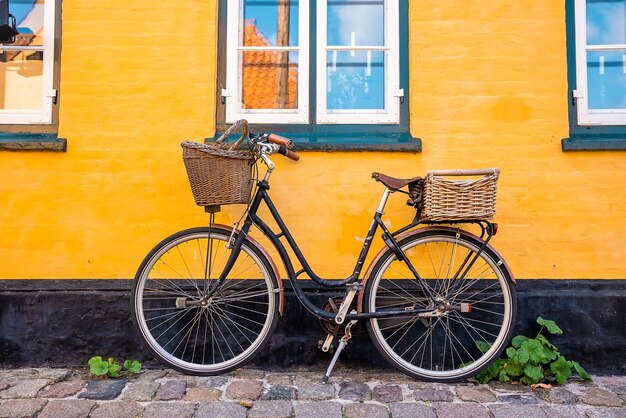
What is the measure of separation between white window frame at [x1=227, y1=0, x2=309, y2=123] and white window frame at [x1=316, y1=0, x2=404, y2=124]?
97 mm

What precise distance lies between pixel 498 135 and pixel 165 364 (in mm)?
2770

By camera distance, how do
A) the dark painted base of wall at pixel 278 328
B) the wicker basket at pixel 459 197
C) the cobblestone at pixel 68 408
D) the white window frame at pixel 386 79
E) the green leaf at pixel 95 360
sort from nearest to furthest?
the cobblestone at pixel 68 408 < the wicker basket at pixel 459 197 < the green leaf at pixel 95 360 < the dark painted base of wall at pixel 278 328 < the white window frame at pixel 386 79

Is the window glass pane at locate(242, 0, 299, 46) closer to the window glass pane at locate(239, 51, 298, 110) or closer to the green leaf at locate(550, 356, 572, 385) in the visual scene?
the window glass pane at locate(239, 51, 298, 110)

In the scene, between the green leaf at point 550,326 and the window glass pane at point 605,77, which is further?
the window glass pane at point 605,77

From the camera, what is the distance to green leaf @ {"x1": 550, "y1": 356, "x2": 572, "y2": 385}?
11.2 ft

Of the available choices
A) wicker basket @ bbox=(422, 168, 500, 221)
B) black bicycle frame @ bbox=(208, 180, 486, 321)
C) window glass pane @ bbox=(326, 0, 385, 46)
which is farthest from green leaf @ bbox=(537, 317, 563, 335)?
window glass pane @ bbox=(326, 0, 385, 46)

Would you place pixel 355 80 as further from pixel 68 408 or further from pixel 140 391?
pixel 68 408

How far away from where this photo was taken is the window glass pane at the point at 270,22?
4141 millimetres

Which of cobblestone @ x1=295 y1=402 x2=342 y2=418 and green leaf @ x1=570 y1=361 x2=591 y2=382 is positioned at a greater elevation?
green leaf @ x1=570 y1=361 x2=591 y2=382

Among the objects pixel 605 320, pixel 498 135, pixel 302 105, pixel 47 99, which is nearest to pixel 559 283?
pixel 605 320

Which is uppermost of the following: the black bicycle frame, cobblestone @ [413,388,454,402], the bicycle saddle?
the bicycle saddle

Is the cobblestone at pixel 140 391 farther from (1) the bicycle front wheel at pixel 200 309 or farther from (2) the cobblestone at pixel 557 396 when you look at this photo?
(2) the cobblestone at pixel 557 396

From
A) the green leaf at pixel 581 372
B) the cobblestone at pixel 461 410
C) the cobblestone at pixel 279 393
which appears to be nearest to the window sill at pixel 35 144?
the cobblestone at pixel 279 393

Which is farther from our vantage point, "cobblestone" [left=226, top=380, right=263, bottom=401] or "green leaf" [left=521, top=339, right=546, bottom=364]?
"green leaf" [left=521, top=339, right=546, bottom=364]
